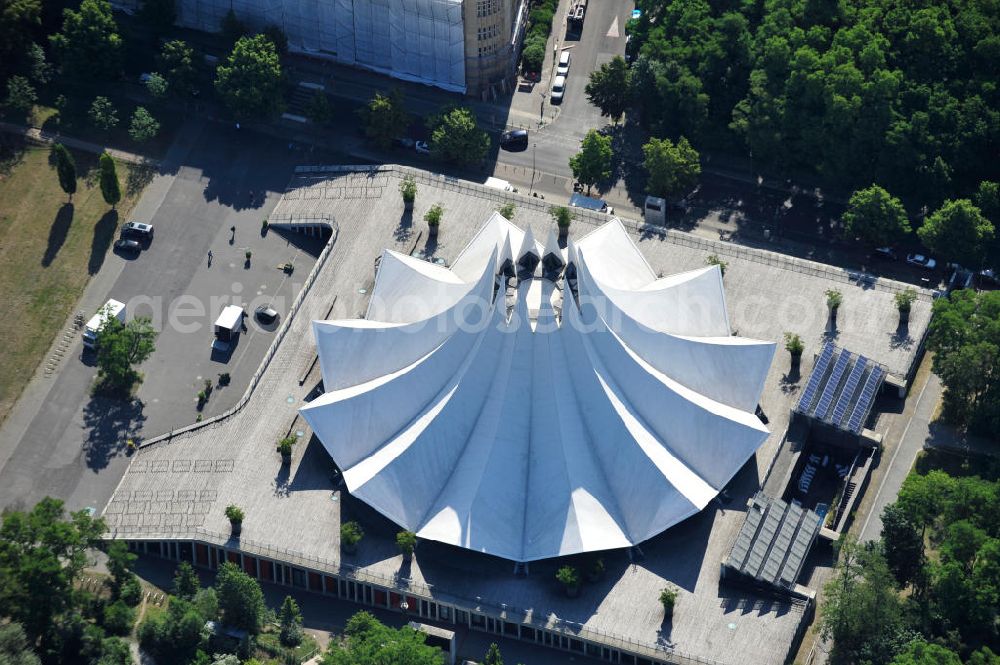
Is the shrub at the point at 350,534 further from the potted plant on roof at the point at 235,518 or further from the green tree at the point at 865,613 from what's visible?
the green tree at the point at 865,613

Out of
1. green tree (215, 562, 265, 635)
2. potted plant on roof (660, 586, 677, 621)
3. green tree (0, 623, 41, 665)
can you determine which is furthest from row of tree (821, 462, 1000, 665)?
green tree (0, 623, 41, 665)

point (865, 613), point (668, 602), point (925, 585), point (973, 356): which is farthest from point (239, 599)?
point (973, 356)

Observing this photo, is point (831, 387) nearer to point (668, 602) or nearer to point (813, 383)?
point (813, 383)

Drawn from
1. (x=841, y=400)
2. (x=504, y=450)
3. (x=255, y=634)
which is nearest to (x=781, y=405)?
(x=841, y=400)

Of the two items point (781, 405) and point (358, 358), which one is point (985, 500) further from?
point (358, 358)

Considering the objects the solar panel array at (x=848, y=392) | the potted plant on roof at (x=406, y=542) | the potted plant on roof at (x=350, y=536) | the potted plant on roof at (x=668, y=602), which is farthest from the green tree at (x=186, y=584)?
the solar panel array at (x=848, y=392)
